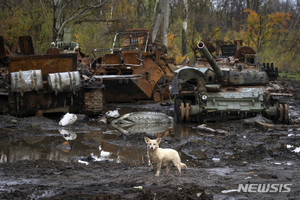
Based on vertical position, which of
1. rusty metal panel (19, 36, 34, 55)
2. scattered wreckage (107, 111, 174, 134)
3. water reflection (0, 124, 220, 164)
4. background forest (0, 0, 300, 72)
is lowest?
scattered wreckage (107, 111, 174, 134)

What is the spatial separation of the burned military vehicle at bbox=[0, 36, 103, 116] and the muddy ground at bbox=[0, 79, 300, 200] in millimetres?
545

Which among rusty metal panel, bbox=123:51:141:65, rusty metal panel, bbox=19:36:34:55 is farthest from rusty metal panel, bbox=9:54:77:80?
rusty metal panel, bbox=123:51:141:65

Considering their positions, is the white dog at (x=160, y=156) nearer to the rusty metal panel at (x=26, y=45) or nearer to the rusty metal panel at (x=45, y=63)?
the rusty metal panel at (x=45, y=63)

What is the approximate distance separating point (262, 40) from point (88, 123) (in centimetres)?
2637

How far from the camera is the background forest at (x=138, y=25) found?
2166cm

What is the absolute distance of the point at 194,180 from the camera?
566 cm

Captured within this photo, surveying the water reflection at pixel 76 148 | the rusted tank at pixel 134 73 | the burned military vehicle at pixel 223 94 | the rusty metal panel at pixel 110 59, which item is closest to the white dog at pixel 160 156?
the water reflection at pixel 76 148

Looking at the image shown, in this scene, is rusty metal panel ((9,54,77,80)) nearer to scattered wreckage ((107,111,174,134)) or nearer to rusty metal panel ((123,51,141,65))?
scattered wreckage ((107,111,174,134))

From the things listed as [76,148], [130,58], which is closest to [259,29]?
[130,58]

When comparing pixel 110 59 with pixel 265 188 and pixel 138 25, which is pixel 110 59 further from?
pixel 138 25

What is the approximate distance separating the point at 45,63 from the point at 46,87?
704mm

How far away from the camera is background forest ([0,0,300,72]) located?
21.7m

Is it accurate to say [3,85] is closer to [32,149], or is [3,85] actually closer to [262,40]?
[32,149]

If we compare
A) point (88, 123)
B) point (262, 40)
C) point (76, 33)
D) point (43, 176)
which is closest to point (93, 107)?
point (88, 123)
